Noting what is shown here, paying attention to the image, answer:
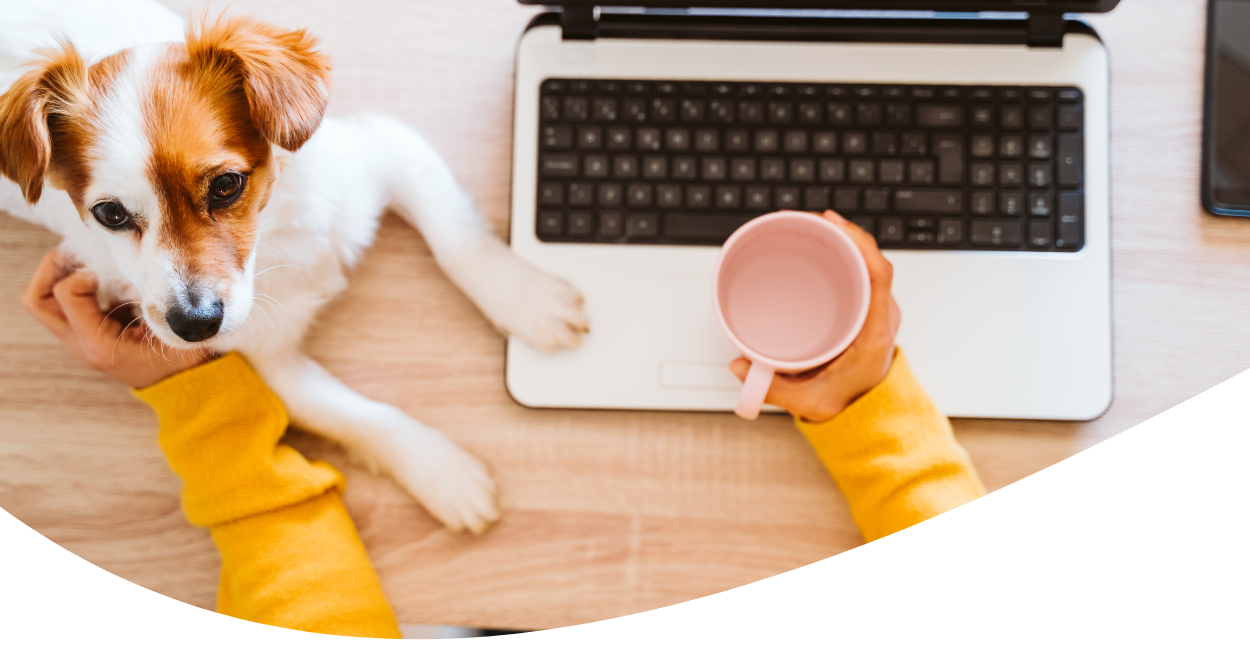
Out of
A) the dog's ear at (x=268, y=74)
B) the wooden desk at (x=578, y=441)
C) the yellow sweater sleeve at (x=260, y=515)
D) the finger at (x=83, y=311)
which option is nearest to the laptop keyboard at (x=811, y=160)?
the wooden desk at (x=578, y=441)

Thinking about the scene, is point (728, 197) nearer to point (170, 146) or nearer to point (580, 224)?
point (580, 224)

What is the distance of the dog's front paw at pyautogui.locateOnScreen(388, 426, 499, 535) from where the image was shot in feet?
2.80

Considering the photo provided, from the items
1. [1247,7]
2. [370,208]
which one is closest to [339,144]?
[370,208]

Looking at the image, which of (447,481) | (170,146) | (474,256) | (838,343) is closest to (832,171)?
(838,343)

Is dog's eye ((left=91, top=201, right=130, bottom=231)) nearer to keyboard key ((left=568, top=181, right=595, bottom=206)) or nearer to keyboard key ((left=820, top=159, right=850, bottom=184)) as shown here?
keyboard key ((left=568, top=181, right=595, bottom=206))

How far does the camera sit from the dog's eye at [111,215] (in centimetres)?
71

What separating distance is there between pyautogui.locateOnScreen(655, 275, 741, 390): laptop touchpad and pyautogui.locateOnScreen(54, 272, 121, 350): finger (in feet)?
2.06

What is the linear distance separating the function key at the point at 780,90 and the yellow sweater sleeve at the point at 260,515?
2.20ft

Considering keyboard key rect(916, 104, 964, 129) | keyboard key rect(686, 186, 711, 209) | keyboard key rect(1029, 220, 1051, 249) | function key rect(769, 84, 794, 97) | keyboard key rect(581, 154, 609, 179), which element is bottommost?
keyboard key rect(1029, 220, 1051, 249)

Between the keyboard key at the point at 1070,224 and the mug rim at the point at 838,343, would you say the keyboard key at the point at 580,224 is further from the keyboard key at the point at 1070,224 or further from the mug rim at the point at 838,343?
the keyboard key at the point at 1070,224

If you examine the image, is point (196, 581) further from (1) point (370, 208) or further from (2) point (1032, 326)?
(2) point (1032, 326)

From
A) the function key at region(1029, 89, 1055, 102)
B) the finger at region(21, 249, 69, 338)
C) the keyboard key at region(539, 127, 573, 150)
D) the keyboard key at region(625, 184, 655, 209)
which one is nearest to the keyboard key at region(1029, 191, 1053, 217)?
the function key at region(1029, 89, 1055, 102)

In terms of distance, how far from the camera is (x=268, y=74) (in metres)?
0.73

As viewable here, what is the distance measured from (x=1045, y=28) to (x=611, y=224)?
0.54 meters
